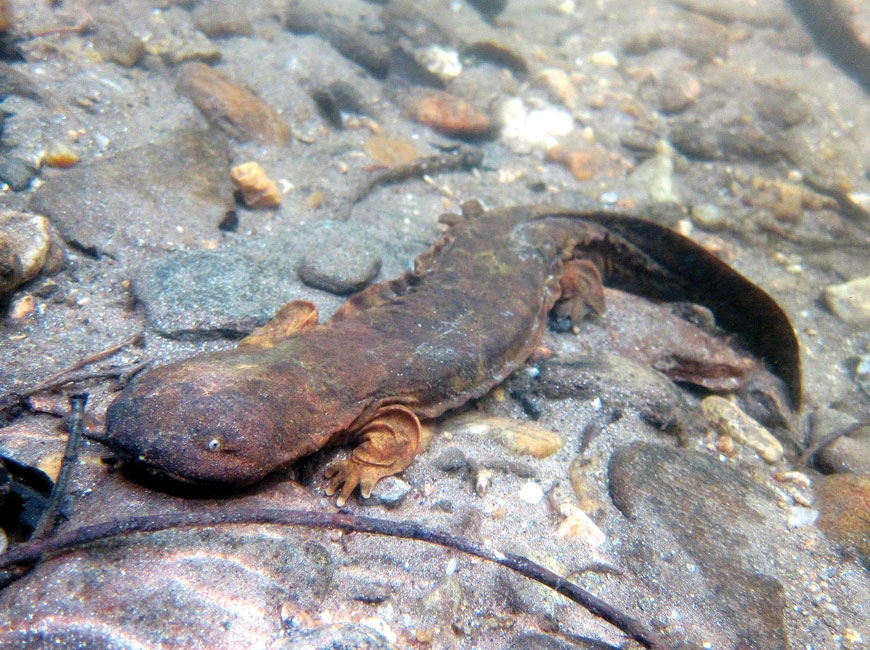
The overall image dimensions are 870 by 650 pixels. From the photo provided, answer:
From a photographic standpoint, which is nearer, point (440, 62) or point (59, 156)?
point (59, 156)

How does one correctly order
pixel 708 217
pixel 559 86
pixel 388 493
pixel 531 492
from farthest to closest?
pixel 559 86 → pixel 708 217 → pixel 531 492 → pixel 388 493

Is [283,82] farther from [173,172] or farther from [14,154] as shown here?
[14,154]

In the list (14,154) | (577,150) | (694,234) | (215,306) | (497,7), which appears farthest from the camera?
(497,7)

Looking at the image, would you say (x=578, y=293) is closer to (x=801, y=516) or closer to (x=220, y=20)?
(x=801, y=516)

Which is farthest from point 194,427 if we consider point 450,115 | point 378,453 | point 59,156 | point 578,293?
point 450,115

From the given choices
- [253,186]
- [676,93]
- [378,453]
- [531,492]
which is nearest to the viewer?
[378,453]

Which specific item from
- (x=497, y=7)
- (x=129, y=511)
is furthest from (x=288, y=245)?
(x=497, y=7)

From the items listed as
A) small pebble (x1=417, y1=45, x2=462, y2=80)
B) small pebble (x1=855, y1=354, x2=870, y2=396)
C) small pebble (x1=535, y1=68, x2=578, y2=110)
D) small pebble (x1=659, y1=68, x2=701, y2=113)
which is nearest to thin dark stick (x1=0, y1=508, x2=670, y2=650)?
small pebble (x1=855, y1=354, x2=870, y2=396)
